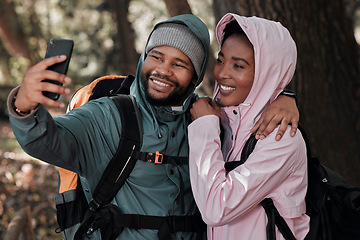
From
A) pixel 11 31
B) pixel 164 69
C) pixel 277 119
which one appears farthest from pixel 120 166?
pixel 11 31

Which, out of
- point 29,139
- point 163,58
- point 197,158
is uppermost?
point 163,58

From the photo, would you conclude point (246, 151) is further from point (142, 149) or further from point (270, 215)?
point (142, 149)

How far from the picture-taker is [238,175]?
2256 mm

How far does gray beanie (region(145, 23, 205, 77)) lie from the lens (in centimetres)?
268

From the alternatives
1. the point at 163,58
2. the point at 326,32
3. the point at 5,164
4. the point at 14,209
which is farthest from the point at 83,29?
the point at 163,58

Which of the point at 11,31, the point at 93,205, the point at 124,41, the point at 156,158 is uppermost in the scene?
the point at 156,158

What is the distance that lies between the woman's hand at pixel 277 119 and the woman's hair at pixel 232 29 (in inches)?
19.5

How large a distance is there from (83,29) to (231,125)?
48.4ft

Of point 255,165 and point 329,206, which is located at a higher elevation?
point 255,165

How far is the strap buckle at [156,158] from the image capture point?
7.95 ft

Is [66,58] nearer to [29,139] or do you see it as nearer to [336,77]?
[29,139]

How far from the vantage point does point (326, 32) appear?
428cm

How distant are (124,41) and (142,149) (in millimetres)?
7560

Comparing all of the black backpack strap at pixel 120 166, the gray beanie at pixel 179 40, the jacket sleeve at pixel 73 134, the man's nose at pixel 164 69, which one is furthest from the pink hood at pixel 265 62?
the jacket sleeve at pixel 73 134
